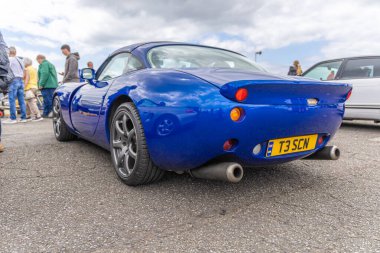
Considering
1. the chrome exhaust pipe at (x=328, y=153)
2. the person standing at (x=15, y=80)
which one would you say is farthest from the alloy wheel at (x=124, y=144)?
the person standing at (x=15, y=80)

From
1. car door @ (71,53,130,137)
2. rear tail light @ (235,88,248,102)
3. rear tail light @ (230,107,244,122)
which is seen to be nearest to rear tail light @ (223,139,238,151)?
rear tail light @ (230,107,244,122)

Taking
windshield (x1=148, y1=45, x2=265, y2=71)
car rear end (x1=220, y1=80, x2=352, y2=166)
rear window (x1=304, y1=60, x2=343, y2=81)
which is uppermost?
rear window (x1=304, y1=60, x2=343, y2=81)

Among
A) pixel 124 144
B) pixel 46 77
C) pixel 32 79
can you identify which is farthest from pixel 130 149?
pixel 32 79

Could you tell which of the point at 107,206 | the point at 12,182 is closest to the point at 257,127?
the point at 107,206

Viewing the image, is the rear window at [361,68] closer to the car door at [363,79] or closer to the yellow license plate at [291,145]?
the car door at [363,79]

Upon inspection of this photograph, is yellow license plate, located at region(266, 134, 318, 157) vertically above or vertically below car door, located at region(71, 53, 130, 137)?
below

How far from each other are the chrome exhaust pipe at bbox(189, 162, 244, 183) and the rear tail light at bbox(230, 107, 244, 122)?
0.27m

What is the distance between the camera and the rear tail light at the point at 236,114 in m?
1.70

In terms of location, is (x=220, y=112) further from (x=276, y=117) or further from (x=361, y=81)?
(x=361, y=81)

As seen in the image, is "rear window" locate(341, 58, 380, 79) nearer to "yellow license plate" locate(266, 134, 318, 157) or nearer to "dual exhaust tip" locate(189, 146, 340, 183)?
"yellow license plate" locate(266, 134, 318, 157)

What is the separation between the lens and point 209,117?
1.71 meters

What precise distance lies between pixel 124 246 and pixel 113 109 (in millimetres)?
1331

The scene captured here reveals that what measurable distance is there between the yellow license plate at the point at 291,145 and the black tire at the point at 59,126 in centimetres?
294

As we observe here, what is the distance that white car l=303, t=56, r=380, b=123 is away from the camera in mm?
5406
